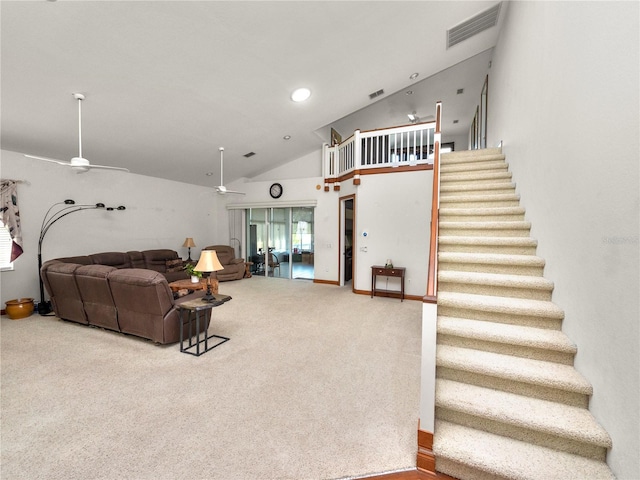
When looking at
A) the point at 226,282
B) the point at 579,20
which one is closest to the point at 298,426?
the point at 579,20

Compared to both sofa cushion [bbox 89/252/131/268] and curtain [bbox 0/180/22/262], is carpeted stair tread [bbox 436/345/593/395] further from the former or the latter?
curtain [bbox 0/180/22/262]

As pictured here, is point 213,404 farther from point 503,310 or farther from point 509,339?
point 503,310

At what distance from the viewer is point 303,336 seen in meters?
3.79

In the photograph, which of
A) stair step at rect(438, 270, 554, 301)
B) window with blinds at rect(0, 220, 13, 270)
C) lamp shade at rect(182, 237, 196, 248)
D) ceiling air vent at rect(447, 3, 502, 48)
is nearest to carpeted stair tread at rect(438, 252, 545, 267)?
stair step at rect(438, 270, 554, 301)

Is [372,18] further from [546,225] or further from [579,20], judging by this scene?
[546,225]

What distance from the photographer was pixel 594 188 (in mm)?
1752

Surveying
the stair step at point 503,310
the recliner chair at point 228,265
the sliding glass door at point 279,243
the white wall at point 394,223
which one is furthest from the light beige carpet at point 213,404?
the sliding glass door at point 279,243

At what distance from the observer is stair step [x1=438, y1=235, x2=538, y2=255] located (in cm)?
279

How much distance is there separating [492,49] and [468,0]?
2.19 metres

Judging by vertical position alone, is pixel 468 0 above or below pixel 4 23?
above

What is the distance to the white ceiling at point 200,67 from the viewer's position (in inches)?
113

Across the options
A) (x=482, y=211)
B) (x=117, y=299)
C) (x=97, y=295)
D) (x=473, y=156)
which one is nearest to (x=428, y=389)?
(x=482, y=211)

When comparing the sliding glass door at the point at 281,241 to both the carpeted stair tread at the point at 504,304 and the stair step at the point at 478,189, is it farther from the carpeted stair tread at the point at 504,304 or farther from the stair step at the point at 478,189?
the carpeted stair tread at the point at 504,304

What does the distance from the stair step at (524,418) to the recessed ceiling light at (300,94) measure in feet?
15.7
